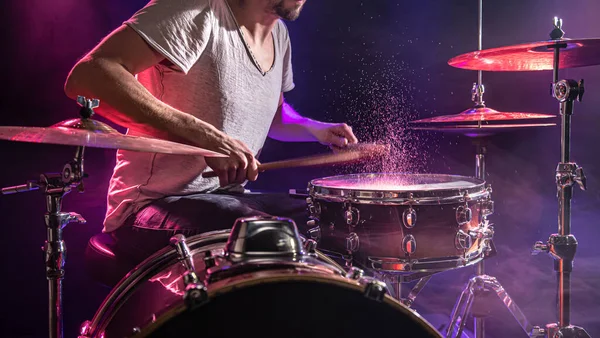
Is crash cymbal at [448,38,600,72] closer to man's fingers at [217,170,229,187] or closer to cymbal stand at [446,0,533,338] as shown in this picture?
cymbal stand at [446,0,533,338]

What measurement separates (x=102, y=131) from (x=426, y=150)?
7.20ft

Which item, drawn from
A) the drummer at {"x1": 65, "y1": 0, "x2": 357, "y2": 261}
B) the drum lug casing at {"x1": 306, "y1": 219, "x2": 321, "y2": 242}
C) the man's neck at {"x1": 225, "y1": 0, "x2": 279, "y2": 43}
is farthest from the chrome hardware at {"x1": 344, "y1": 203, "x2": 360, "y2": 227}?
the man's neck at {"x1": 225, "y1": 0, "x2": 279, "y2": 43}

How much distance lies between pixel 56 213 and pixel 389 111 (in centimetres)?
192

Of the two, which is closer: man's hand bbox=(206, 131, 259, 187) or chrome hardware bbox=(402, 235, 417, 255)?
man's hand bbox=(206, 131, 259, 187)

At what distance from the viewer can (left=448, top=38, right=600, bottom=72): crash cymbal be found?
188cm

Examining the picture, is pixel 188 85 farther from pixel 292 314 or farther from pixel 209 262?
pixel 292 314

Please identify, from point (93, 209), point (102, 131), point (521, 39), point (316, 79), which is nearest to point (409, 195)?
point (102, 131)

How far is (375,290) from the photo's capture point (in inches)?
33.0

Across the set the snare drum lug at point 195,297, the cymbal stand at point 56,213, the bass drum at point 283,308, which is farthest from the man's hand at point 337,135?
the snare drum lug at point 195,297

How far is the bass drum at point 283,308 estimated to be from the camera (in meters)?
0.80

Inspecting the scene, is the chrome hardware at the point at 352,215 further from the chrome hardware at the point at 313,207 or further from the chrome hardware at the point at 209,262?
the chrome hardware at the point at 209,262

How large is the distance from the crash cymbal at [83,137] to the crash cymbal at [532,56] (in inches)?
53.4

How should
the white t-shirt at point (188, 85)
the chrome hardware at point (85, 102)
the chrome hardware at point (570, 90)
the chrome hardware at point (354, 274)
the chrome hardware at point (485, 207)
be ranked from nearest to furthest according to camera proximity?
the chrome hardware at point (354, 274) → the chrome hardware at point (85, 102) → the white t-shirt at point (188, 85) → the chrome hardware at point (485, 207) → the chrome hardware at point (570, 90)

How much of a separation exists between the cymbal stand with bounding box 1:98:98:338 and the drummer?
21 cm
